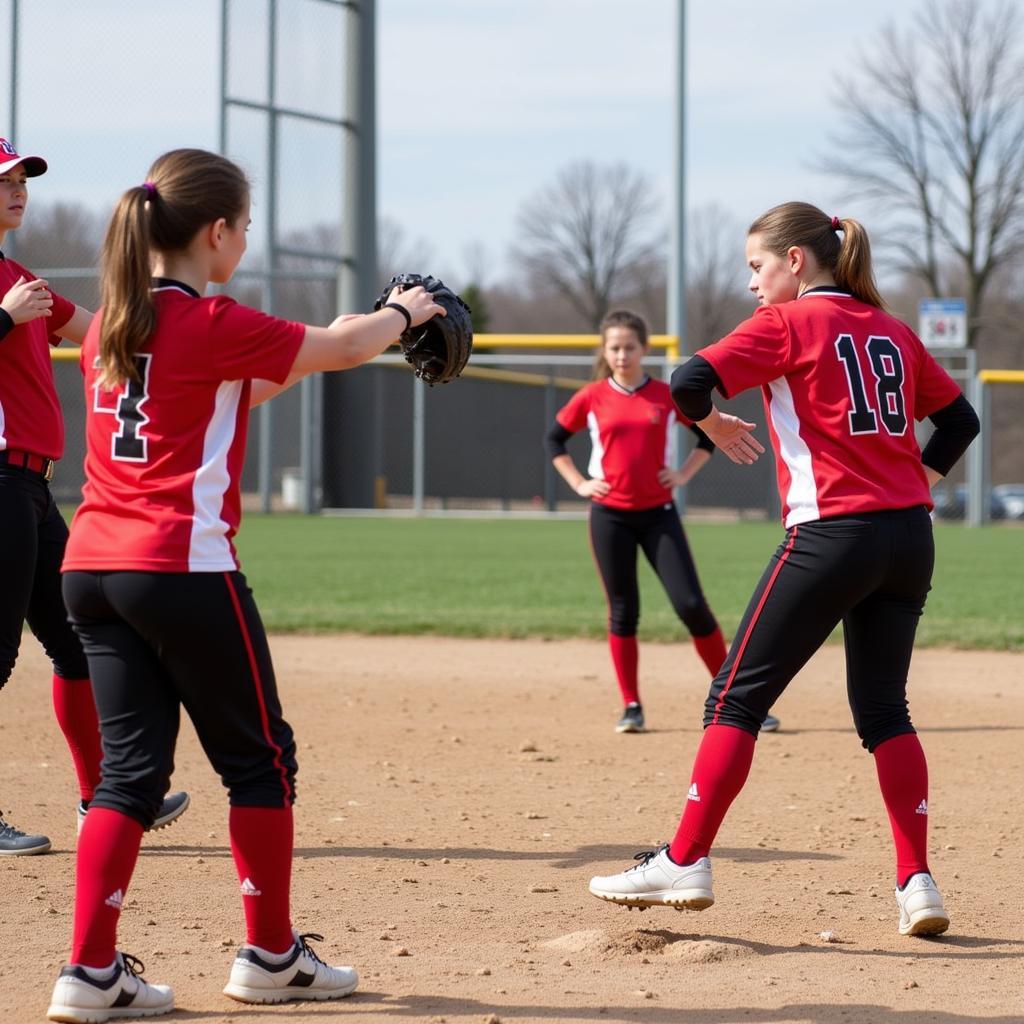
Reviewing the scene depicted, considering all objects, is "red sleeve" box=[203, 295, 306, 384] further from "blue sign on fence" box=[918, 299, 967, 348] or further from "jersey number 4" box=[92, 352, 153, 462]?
"blue sign on fence" box=[918, 299, 967, 348]

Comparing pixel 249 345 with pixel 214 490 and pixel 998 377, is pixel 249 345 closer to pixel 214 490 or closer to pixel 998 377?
pixel 214 490

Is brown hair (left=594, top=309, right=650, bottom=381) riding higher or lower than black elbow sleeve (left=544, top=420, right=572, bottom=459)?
higher

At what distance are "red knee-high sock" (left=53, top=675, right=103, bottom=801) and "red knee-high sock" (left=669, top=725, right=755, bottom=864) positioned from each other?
192 centimetres

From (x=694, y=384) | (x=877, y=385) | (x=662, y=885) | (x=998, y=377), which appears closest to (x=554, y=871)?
(x=662, y=885)

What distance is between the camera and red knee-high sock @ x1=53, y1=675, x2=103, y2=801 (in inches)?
179

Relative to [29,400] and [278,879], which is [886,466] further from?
[29,400]

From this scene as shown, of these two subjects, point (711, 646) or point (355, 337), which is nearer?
point (355, 337)

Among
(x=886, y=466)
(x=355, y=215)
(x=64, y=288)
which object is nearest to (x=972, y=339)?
(x=355, y=215)

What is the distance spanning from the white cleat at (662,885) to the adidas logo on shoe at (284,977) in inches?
30.6

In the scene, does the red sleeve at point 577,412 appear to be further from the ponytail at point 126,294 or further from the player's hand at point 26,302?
the ponytail at point 126,294

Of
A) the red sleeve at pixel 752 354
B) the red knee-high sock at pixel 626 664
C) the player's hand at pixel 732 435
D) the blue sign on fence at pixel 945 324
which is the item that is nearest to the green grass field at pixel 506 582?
the red knee-high sock at pixel 626 664

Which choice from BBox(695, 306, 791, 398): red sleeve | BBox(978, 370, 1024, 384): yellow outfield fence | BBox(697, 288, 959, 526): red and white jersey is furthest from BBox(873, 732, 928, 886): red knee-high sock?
BBox(978, 370, 1024, 384): yellow outfield fence

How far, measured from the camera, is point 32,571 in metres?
4.21

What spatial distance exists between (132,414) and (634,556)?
13.4ft
